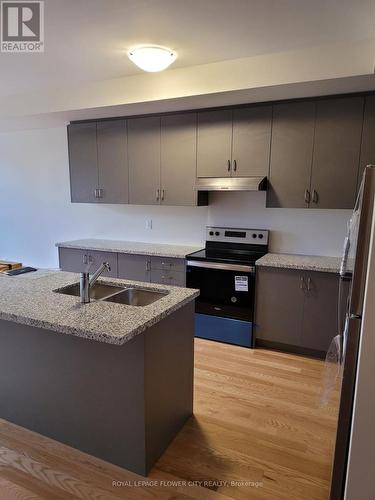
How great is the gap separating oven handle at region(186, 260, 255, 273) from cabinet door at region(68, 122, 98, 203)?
1.52 metres

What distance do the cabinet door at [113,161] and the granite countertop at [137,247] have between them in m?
0.54

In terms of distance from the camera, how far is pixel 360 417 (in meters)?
1.27

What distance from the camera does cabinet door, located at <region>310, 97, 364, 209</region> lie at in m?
2.79

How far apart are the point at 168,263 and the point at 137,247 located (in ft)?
1.77

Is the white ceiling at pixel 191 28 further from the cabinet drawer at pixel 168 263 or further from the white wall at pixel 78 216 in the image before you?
the cabinet drawer at pixel 168 263

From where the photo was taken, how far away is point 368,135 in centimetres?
275

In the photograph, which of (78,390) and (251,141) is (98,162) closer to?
(251,141)

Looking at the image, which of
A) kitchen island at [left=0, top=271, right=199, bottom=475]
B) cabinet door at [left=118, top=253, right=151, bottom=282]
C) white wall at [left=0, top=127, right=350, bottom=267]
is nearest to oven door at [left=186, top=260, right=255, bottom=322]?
cabinet door at [left=118, top=253, right=151, bottom=282]

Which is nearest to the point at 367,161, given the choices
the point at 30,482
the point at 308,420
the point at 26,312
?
the point at 308,420

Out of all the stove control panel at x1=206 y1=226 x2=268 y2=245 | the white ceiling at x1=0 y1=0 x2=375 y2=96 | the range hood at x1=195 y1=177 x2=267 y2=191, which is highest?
the white ceiling at x1=0 y1=0 x2=375 y2=96

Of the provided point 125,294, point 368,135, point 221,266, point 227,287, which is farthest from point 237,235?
point 125,294

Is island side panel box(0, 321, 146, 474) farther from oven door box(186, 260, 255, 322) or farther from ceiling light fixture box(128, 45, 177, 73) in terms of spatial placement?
ceiling light fixture box(128, 45, 177, 73)

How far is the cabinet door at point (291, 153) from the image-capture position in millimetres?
2955


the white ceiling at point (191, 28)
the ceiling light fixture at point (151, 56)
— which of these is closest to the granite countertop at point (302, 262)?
the white ceiling at point (191, 28)
